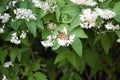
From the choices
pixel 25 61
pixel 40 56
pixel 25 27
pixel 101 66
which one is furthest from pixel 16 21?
pixel 101 66

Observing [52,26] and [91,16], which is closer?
[91,16]

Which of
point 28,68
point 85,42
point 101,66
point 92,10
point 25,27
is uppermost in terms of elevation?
point 92,10

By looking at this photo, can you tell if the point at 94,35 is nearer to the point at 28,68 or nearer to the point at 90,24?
the point at 90,24

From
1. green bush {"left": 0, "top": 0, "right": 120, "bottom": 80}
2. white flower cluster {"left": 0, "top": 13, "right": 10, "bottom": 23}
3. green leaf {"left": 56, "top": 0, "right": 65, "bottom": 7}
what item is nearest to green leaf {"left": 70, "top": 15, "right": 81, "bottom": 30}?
green bush {"left": 0, "top": 0, "right": 120, "bottom": 80}

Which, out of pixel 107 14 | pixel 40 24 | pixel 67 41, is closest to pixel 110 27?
pixel 107 14

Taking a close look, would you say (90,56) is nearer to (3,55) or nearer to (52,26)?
(52,26)

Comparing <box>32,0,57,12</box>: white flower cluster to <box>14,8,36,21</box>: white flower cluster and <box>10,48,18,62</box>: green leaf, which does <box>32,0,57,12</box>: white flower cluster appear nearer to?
<box>14,8,36,21</box>: white flower cluster
